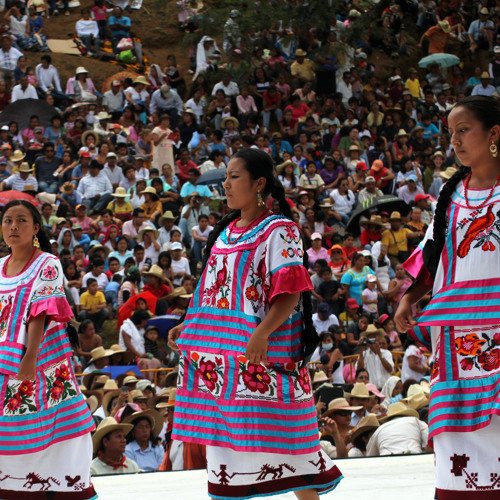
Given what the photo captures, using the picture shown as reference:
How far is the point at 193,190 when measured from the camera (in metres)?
13.7

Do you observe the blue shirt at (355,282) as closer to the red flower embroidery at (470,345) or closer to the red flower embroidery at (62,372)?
the red flower embroidery at (62,372)

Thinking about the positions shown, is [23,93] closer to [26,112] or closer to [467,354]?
[26,112]

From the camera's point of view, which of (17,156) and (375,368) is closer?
(375,368)

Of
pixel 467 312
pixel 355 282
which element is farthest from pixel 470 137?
pixel 355 282

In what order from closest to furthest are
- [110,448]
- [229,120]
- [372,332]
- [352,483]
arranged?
[352,483] < [110,448] < [372,332] < [229,120]

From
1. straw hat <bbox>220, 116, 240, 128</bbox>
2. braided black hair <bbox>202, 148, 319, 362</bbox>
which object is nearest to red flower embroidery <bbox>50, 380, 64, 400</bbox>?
braided black hair <bbox>202, 148, 319, 362</bbox>

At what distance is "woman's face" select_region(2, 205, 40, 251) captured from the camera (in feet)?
13.8

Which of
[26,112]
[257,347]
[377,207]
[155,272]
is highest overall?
[26,112]

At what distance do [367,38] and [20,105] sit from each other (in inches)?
351

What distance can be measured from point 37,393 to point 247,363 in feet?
3.32

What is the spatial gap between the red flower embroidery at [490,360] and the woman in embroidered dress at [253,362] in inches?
29.3

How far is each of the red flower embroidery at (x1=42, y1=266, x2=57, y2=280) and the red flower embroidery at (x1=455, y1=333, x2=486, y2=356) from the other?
183cm

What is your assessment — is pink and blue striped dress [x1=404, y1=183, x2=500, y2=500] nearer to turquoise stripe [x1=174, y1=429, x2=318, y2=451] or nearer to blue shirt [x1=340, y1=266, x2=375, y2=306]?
turquoise stripe [x1=174, y1=429, x2=318, y2=451]

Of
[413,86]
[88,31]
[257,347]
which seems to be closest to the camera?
[257,347]
